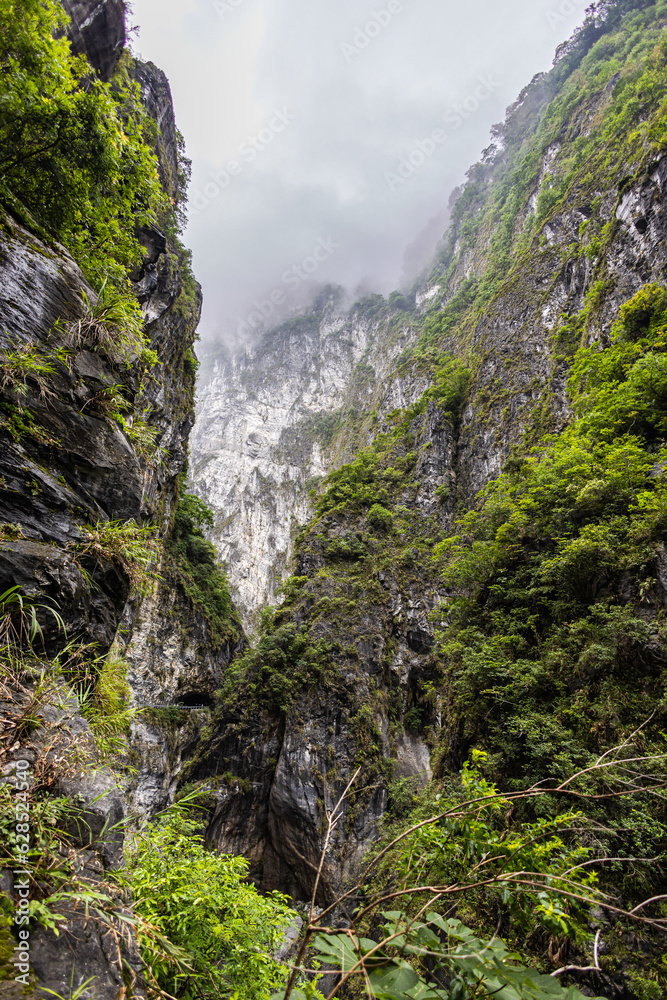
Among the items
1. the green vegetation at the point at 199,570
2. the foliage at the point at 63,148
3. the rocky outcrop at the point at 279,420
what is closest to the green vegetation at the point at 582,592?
the foliage at the point at 63,148

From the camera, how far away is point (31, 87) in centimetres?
392

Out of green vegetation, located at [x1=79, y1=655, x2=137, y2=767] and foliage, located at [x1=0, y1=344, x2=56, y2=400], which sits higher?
foliage, located at [x1=0, y1=344, x2=56, y2=400]

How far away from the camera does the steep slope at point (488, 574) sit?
22.3 ft

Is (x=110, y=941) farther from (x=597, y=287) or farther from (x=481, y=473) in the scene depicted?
(x=481, y=473)

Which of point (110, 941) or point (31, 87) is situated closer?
point (110, 941)

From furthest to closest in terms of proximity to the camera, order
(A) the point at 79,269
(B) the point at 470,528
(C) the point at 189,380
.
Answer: (C) the point at 189,380 < (B) the point at 470,528 < (A) the point at 79,269

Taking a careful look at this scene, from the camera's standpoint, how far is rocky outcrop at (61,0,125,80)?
31.8 ft

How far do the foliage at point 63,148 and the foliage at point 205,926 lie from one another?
572cm

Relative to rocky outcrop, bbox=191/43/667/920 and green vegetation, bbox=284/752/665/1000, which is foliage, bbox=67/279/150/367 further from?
rocky outcrop, bbox=191/43/667/920

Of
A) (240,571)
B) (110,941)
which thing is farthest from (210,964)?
(240,571)

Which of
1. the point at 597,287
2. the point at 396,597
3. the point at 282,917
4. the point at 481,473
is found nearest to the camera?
the point at 282,917

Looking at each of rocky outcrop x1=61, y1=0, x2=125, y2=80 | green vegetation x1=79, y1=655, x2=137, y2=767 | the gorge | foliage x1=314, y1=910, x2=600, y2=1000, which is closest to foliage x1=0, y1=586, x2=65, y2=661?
the gorge

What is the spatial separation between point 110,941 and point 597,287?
63.6 feet

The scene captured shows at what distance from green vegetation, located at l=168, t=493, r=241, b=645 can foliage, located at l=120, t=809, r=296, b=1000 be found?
16.5 meters
